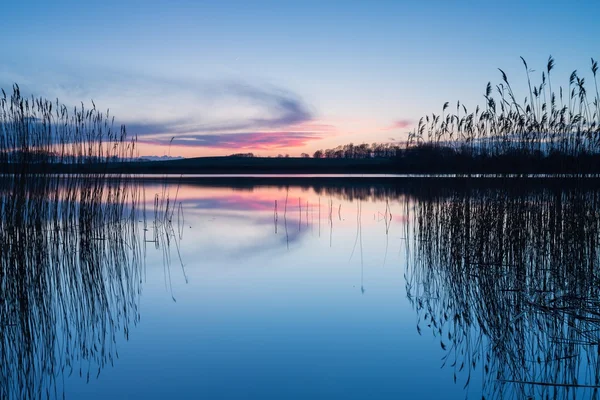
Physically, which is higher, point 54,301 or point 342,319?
point 54,301

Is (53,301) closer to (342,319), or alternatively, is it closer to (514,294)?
(342,319)

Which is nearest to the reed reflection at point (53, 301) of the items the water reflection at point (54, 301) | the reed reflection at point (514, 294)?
the water reflection at point (54, 301)

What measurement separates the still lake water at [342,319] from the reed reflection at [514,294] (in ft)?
0.05

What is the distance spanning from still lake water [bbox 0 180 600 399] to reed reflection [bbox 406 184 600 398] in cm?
2

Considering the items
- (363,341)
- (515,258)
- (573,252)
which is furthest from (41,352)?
(573,252)

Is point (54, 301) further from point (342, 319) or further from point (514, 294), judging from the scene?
point (514, 294)

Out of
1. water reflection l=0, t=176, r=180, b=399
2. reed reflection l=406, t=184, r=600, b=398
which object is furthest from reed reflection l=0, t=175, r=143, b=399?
reed reflection l=406, t=184, r=600, b=398

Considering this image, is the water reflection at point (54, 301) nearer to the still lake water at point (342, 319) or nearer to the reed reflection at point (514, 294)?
the still lake water at point (342, 319)

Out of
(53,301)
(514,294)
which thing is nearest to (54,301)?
(53,301)

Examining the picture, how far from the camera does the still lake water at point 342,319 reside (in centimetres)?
254

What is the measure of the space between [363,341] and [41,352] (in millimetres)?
2235

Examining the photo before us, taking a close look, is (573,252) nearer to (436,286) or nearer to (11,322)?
(436,286)

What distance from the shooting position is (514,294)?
12.3 ft

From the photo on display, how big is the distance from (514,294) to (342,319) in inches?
61.0
